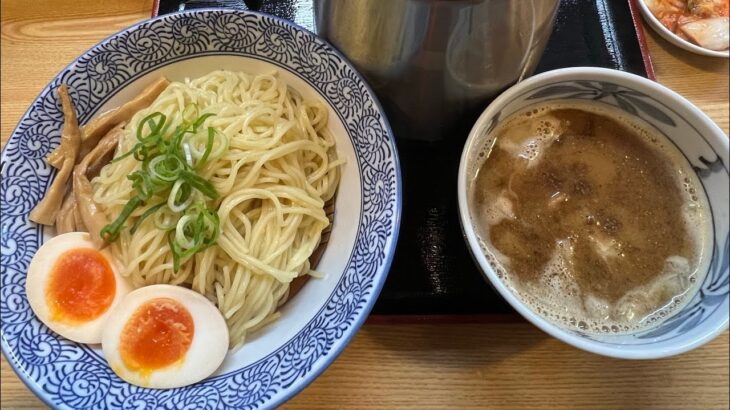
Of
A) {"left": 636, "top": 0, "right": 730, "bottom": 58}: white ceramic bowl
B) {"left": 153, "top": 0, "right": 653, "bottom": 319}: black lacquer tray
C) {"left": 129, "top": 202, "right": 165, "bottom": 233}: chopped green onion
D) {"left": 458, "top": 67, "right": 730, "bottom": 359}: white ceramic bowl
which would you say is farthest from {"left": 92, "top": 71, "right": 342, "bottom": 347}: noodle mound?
{"left": 636, "top": 0, "right": 730, "bottom": 58}: white ceramic bowl

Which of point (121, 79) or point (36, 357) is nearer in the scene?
point (36, 357)

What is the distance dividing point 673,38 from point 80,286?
1812mm

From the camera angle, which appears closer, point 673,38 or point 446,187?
point 446,187

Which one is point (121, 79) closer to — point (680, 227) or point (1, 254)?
point (1, 254)

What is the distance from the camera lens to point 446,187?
1.28m

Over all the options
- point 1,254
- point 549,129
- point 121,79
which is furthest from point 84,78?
point 549,129

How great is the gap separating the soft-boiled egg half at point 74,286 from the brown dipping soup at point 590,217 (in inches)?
32.6

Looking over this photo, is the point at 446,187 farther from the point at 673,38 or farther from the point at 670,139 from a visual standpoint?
the point at 673,38

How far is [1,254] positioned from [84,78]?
1.45 ft

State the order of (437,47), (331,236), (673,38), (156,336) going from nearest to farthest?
1. (437,47)
2. (156,336)
3. (331,236)
4. (673,38)

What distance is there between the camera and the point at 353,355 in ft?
4.14

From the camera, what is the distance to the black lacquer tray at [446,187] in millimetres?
1194

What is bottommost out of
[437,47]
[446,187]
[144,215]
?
[144,215]

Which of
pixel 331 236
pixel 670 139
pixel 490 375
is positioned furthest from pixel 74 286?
pixel 670 139
